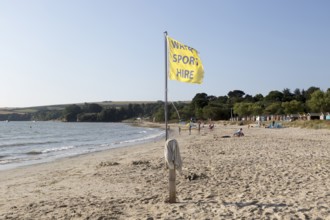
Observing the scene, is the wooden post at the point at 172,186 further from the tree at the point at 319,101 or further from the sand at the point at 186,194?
the tree at the point at 319,101

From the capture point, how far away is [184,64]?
831cm

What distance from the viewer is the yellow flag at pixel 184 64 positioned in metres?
8.12

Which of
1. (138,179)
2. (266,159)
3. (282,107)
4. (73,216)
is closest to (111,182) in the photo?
(138,179)

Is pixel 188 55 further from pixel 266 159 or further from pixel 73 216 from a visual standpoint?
pixel 266 159

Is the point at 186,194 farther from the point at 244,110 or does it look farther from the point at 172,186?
the point at 244,110

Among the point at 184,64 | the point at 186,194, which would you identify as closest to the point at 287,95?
the point at 186,194

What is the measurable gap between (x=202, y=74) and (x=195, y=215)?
10.8 feet

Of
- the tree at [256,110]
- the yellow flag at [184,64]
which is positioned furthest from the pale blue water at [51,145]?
the tree at [256,110]

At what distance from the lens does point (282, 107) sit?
102000 millimetres

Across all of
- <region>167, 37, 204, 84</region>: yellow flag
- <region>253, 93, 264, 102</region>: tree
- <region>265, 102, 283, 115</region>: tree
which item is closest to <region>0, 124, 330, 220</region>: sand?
<region>167, 37, 204, 84</region>: yellow flag

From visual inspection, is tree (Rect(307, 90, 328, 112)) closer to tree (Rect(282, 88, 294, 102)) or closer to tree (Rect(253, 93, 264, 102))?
tree (Rect(282, 88, 294, 102))

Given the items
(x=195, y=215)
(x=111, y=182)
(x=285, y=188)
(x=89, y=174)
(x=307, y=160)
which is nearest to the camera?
(x=195, y=215)

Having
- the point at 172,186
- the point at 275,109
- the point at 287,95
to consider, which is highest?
the point at 287,95

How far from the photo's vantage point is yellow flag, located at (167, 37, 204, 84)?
8117mm
